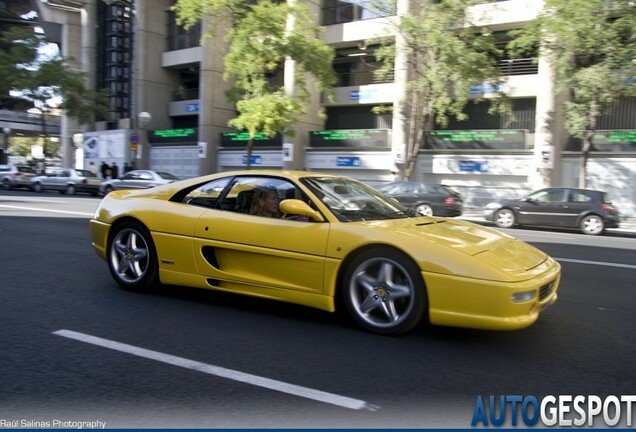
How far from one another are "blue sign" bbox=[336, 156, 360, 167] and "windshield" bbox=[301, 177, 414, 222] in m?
21.5

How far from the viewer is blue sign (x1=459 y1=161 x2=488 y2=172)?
23.6 metres

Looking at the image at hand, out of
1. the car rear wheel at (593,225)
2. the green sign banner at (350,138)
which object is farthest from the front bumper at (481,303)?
the green sign banner at (350,138)

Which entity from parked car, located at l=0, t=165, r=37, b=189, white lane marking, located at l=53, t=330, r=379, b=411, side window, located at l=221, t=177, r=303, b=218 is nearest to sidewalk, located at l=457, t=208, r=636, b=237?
side window, located at l=221, t=177, r=303, b=218

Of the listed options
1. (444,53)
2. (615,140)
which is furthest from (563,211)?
(615,140)

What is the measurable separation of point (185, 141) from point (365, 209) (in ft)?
103

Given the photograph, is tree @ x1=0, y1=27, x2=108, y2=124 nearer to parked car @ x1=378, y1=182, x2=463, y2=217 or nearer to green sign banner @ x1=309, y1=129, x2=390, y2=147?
green sign banner @ x1=309, y1=129, x2=390, y2=147

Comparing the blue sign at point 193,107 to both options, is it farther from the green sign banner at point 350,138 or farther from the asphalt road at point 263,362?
the asphalt road at point 263,362

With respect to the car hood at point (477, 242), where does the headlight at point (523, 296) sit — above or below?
below

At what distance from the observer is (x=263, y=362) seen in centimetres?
376

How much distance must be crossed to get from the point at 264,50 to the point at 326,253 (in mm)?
18845

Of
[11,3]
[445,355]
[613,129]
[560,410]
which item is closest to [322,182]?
[445,355]

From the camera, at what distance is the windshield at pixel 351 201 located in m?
4.84

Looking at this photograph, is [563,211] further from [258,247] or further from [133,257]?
[133,257]

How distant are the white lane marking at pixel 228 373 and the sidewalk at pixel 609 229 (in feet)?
51.2
